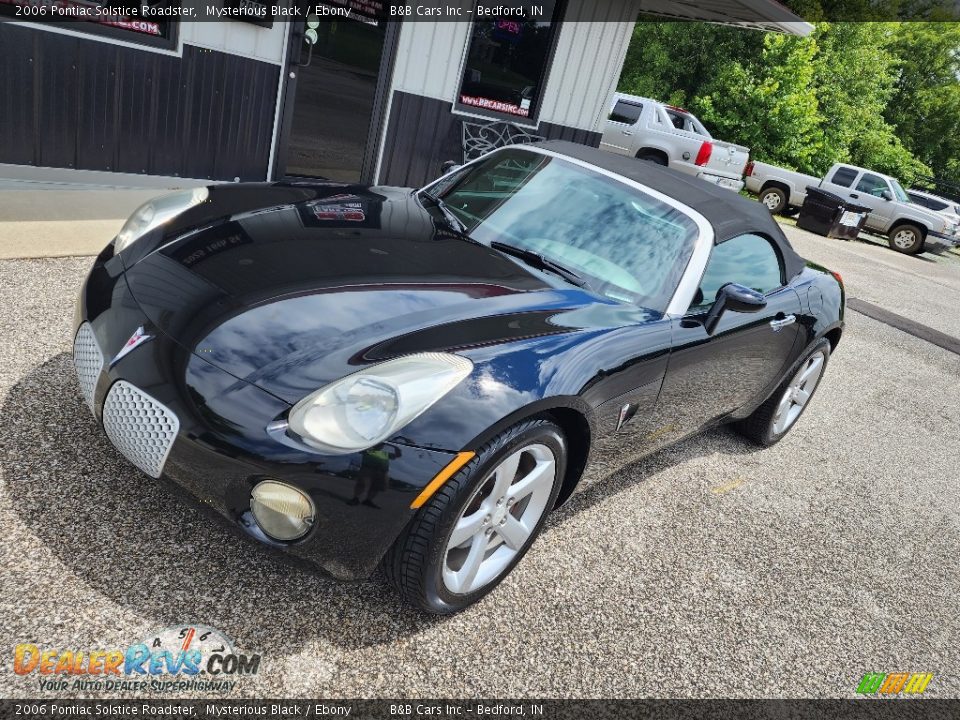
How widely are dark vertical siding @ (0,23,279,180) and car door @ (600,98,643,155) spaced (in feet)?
32.1

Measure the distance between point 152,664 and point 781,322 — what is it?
3157 millimetres


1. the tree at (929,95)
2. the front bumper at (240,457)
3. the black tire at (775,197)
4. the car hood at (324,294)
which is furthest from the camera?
the tree at (929,95)

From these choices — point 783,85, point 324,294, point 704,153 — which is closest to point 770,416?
point 324,294

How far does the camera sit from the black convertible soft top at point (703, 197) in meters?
3.37

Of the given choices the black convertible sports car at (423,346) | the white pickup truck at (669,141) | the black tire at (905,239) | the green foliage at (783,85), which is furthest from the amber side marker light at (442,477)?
the green foliage at (783,85)

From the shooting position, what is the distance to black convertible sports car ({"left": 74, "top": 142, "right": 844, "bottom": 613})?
6.74 ft

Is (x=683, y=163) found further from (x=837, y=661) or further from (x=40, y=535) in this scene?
(x=40, y=535)

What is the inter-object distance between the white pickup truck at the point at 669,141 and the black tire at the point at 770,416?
11.0 meters

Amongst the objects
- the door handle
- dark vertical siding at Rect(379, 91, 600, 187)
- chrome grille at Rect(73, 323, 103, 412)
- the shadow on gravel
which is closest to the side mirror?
the door handle

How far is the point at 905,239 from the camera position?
18375 millimetres

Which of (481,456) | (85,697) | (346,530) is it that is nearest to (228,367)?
(346,530)

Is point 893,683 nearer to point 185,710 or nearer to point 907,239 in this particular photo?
point 185,710

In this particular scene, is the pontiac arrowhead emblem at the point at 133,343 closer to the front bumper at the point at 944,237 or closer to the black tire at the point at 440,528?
the black tire at the point at 440,528

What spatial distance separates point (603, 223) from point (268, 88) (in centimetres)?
476
